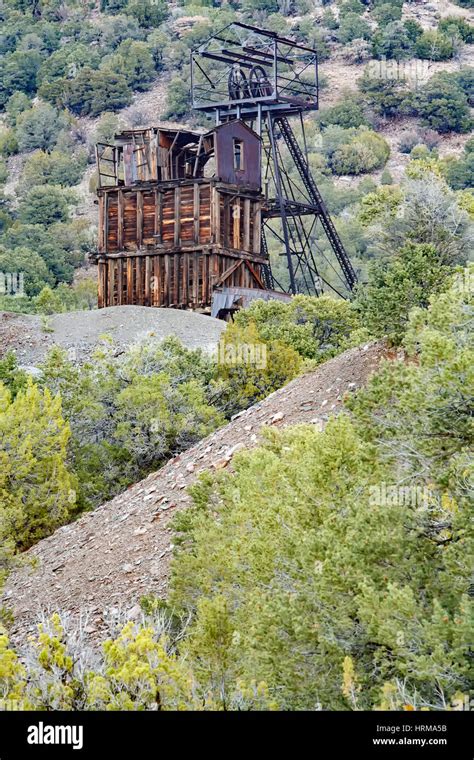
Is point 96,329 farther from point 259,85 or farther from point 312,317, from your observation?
point 259,85

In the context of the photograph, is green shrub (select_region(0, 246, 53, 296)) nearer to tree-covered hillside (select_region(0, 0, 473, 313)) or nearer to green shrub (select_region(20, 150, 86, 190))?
tree-covered hillside (select_region(0, 0, 473, 313))

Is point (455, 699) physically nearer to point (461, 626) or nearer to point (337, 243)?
point (461, 626)

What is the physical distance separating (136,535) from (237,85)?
119 ft

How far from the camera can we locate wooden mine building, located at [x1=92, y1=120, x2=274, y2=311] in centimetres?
4556

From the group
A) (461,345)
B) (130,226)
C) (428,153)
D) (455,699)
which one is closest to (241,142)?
(130,226)

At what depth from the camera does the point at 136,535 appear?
74.5 feet

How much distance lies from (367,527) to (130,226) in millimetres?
34427

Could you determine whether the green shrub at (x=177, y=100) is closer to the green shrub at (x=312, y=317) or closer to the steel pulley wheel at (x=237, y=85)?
the steel pulley wheel at (x=237, y=85)

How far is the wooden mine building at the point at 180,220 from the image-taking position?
4556 centimetres

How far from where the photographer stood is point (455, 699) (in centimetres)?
1182

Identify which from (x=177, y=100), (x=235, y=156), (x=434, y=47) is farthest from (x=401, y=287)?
(x=434, y=47)

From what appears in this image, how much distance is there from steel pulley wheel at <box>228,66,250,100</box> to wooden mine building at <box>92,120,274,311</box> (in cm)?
814

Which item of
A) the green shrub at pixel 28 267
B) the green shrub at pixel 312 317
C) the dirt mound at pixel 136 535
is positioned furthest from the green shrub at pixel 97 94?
the dirt mound at pixel 136 535

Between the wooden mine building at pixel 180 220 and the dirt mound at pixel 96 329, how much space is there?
3.17 m
